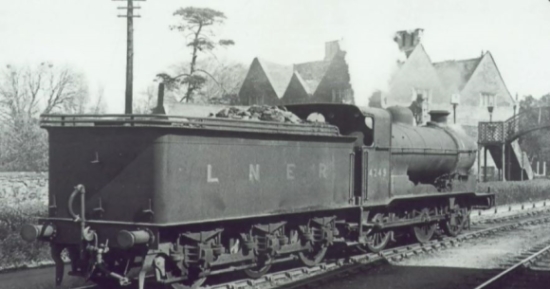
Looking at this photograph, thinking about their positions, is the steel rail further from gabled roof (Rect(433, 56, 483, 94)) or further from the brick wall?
gabled roof (Rect(433, 56, 483, 94))

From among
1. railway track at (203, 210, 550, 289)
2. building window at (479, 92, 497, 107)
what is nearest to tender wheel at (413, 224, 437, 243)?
railway track at (203, 210, 550, 289)

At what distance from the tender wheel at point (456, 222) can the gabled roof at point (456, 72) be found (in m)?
28.9

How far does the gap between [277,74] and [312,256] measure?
43.1 metres

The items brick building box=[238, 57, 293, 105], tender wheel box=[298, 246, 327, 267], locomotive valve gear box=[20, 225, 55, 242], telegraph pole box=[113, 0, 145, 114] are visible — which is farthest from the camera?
brick building box=[238, 57, 293, 105]

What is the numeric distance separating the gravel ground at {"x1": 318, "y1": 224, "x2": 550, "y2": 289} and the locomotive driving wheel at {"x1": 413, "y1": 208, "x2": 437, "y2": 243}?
29.8 inches

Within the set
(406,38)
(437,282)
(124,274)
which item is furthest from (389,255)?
(406,38)

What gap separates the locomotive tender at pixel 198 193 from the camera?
787cm

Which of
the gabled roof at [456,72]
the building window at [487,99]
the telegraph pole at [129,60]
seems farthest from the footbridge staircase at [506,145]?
the telegraph pole at [129,60]

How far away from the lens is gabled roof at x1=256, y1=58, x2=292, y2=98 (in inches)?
2037

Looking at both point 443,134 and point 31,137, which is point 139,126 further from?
point 31,137

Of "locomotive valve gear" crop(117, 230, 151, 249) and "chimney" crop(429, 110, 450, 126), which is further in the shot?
"chimney" crop(429, 110, 450, 126)

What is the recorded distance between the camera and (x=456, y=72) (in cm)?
4578

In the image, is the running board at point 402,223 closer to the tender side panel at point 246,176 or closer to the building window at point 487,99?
the tender side panel at point 246,176

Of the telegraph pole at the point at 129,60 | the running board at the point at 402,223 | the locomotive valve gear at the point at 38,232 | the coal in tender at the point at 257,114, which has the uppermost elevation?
the telegraph pole at the point at 129,60
